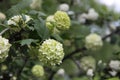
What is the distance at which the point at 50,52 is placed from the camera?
4.51ft

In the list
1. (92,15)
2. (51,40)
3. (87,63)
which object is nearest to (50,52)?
(51,40)

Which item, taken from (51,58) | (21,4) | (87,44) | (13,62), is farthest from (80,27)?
(51,58)

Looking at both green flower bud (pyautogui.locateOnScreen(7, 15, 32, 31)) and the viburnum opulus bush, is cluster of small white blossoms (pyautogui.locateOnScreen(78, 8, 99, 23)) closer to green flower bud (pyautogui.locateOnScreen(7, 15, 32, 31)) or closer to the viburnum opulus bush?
the viburnum opulus bush

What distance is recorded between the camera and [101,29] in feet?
9.50

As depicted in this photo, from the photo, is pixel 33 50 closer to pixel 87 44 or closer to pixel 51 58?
pixel 51 58

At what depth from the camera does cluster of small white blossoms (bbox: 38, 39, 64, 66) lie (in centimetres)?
137

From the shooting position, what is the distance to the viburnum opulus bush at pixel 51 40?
4.68 feet

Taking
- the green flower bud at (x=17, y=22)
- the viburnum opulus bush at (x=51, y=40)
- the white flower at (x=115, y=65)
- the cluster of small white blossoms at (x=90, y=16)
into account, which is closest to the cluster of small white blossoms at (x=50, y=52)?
the viburnum opulus bush at (x=51, y=40)

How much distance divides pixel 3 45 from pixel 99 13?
159 cm

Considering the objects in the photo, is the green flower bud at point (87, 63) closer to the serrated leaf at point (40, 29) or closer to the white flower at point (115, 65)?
the white flower at point (115, 65)

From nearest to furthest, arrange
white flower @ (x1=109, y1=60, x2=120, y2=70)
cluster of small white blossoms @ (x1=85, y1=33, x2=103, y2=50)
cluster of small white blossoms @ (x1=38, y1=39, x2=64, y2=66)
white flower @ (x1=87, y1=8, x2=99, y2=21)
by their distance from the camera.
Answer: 1. cluster of small white blossoms @ (x1=38, y1=39, x2=64, y2=66)
2. white flower @ (x1=109, y1=60, x2=120, y2=70)
3. cluster of small white blossoms @ (x1=85, y1=33, x2=103, y2=50)
4. white flower @ (x1=87, y1=8, x2=99, y2=21)

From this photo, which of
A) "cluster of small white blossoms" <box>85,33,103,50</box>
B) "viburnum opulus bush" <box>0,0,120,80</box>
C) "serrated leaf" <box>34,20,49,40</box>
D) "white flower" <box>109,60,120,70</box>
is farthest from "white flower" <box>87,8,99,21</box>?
"serrated leaf" <box>34,20,49,40</box>

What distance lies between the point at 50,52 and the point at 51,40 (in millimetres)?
57

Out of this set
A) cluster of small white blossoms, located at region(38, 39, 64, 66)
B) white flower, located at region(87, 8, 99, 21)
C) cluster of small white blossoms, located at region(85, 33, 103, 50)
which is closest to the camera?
cluster of small white blossoms, located at region(38, 39, 64, 66)
